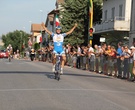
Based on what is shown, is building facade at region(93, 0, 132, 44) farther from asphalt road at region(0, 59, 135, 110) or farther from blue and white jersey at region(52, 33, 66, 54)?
asphalt road at region(0, 59, 135, 110)

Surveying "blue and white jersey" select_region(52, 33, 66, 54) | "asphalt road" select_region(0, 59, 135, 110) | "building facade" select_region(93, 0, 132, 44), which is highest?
"building facade" select_region(93, 0, 132, 44)

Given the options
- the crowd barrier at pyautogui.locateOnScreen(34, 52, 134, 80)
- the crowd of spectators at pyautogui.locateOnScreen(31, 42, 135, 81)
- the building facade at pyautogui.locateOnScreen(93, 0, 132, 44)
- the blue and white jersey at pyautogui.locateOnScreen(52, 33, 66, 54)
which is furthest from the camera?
the building facade at pyautogui.locateOnScreen(93, 0, 132, 44)

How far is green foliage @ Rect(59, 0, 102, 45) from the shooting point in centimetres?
5484

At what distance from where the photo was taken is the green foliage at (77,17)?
54844 millimetres

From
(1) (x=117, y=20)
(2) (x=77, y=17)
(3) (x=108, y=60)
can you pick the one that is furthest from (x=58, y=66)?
(2) (x=77, y=17)

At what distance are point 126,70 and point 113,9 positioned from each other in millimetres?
27790

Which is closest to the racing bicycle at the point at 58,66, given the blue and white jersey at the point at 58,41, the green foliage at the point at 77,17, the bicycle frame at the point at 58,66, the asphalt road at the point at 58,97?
the bicycle frame at the point at 58,66

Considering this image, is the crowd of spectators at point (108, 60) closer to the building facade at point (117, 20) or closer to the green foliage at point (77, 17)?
the building facade at point (117, 20)

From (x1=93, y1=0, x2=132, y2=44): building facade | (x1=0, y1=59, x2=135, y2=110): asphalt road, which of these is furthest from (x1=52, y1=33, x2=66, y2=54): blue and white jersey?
(x1=93, y1=0, x2=132, y2=44): building facade

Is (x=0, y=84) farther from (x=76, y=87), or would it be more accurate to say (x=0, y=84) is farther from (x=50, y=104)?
(x=50, y=104)

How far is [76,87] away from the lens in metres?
14.1

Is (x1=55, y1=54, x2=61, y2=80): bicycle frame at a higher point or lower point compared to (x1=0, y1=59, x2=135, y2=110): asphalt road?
higher

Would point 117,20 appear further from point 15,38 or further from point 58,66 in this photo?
point 15,38

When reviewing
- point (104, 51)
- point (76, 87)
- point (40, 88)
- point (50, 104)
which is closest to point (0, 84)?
point (40, 88)
